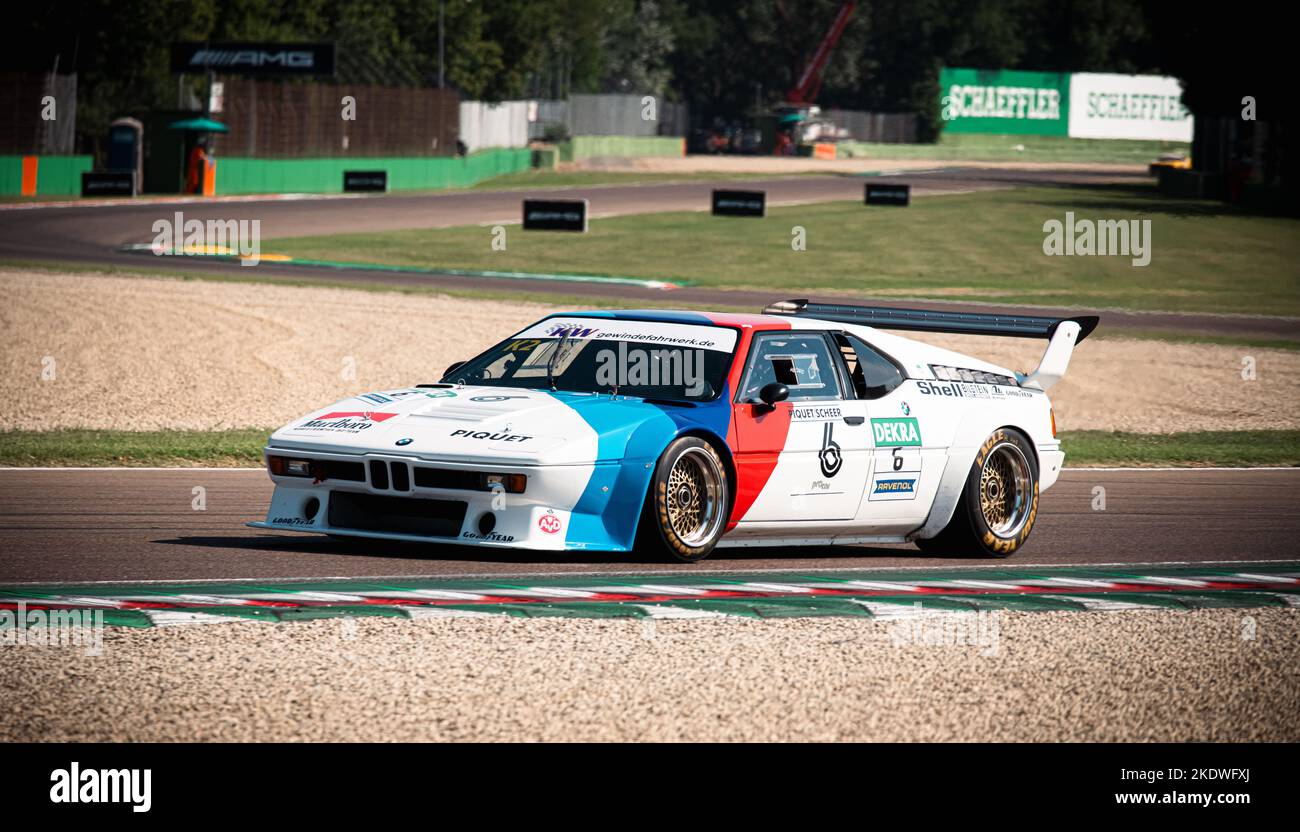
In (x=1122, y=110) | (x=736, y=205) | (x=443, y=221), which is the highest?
(x=1122, y=110)

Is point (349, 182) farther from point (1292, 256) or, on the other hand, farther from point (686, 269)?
point (1292, 256)

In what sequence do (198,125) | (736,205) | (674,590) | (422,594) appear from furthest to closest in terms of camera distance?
(198,125), (736,205), (674,590), (422,594)

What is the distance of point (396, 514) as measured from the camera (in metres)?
9.19

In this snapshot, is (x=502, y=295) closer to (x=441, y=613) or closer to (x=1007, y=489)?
(x=1007, y=489)

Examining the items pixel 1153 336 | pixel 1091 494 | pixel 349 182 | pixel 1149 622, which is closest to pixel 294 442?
pixel 1149 622

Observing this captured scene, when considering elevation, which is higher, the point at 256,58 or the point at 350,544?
the point at 256,58

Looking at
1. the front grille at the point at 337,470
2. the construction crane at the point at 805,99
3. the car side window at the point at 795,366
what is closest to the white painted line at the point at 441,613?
the front grille at the point at 337,470

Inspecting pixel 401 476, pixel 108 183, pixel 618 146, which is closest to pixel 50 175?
pixel 108 183

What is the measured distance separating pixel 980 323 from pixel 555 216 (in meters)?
31.1

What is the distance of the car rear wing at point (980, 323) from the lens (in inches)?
425

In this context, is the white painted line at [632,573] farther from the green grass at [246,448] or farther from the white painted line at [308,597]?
the green grass at [246,448]

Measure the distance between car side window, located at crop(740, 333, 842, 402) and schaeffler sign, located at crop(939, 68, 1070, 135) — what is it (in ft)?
→ 357

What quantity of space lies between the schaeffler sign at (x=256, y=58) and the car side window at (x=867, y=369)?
45.5 meters

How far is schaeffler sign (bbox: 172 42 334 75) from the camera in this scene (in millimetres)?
53625
